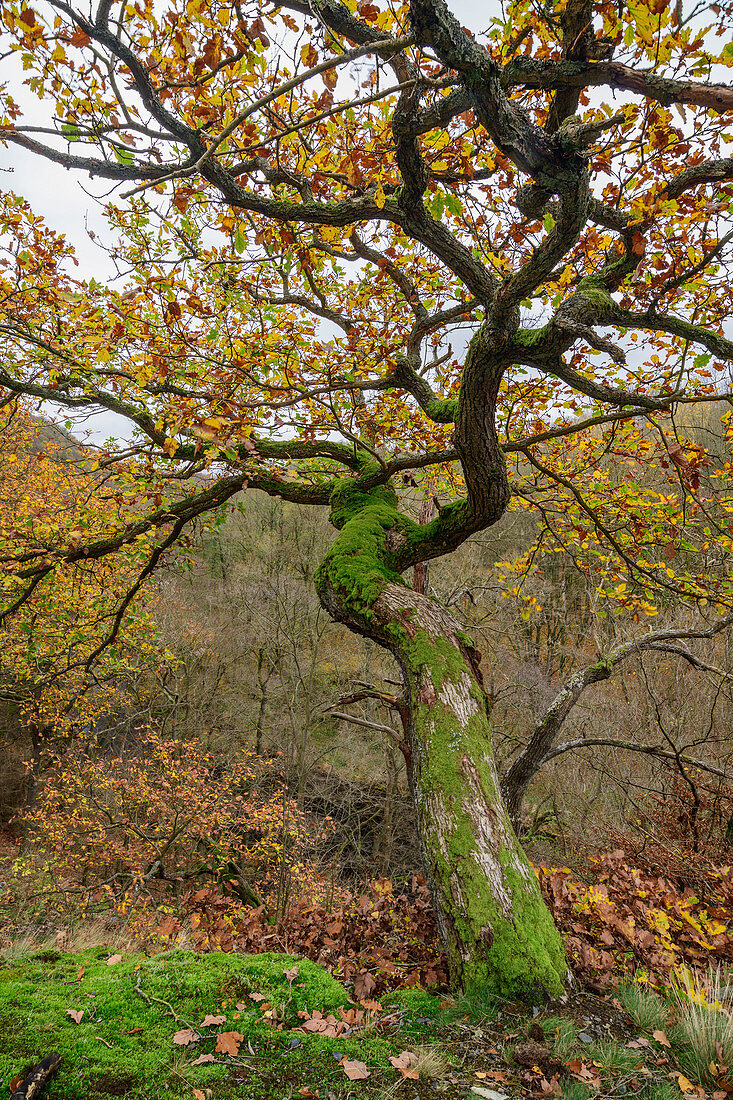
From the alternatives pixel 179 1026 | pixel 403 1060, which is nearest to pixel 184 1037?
pixel 179 1026

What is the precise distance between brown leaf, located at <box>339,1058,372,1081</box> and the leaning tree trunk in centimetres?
84

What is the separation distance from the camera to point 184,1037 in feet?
7.01

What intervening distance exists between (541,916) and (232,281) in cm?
524

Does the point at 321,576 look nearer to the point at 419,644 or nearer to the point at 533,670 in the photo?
the point at 419,644

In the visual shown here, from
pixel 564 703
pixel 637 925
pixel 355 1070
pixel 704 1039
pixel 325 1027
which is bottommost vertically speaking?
pixel 637 925

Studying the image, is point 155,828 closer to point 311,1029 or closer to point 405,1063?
point 311,1029

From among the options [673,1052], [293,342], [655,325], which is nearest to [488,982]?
[673,1052]

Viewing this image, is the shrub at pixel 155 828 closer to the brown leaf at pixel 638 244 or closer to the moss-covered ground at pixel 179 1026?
the moss-covered ground at pixel 179 1026

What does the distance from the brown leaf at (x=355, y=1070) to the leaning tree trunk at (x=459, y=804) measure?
2.75ft

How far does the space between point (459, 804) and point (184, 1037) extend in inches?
66.1

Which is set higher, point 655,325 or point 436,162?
point 436,162

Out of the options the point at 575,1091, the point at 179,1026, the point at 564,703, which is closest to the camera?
the point at 575,1091

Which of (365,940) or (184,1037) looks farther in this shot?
(365,940)

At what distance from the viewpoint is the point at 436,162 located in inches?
140
